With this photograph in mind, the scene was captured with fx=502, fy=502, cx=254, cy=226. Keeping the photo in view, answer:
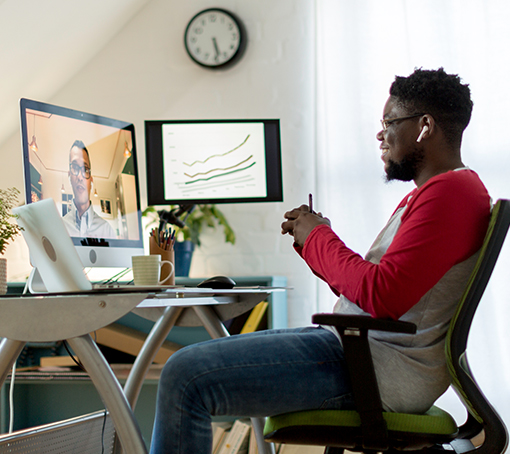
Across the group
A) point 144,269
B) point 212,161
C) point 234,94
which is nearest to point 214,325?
point 144,269

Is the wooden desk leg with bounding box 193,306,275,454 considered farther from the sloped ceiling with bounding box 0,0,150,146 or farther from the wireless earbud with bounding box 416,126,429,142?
the sloped ceiling with bounding box 0,0,150,146

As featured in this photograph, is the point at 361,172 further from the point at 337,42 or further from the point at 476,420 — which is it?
the point at 476,420

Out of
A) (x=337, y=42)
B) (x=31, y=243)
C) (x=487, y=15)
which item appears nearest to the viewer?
(x=31, y=243)

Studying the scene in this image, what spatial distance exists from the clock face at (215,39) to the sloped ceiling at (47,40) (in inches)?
13.6

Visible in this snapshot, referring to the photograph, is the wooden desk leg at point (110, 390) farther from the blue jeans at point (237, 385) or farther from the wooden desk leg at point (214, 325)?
the wooden desk leg at point (214, 325)

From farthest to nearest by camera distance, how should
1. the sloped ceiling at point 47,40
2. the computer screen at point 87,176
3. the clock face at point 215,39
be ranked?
1. the clock face at point 215,39
2. the sloped ceiling at point 47,40
3. the computer screen at point 87,176

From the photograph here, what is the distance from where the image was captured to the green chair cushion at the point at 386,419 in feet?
3.07

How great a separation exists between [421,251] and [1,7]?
190 centimetres

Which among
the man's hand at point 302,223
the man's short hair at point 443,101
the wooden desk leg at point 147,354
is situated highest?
the man's short hair at point 443,101

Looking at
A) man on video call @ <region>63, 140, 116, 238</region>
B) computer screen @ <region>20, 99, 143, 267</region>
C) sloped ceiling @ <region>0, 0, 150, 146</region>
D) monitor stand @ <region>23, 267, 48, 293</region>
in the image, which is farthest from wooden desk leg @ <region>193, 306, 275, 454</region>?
sloped ceiling @ <region>0, 0, 150, 146</region>

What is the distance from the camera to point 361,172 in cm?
246

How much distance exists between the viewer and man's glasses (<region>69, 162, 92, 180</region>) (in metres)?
1.31

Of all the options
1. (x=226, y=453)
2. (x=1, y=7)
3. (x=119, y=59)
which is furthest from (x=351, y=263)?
(x=119, y=59)

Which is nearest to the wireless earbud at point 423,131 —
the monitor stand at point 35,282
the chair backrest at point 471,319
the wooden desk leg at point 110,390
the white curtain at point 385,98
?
the chair backrest at point 471,319
